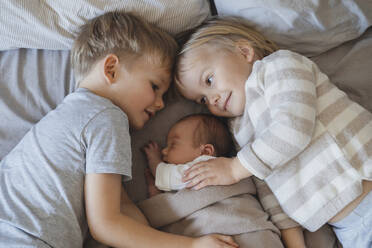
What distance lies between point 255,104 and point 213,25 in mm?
349

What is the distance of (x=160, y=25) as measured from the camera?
1304 mm

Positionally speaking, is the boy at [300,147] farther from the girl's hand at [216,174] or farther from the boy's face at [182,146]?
the boy's face at [182,146]

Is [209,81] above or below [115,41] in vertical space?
below

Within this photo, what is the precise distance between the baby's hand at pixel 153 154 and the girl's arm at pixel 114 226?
0.78 ft

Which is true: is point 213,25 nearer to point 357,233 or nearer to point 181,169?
point 181,169

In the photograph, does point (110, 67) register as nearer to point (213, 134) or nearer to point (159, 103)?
point (159, 103)

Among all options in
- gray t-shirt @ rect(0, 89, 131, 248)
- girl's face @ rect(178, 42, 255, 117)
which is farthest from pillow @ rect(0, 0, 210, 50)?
gray t-shirt @ rect(0, 89, 131, 248)

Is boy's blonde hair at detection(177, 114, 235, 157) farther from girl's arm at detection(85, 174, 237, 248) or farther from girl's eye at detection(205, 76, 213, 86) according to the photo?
girl's arm at detection(85, 174, 237, 248)

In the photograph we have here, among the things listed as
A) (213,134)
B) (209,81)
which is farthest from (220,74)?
(213,134)

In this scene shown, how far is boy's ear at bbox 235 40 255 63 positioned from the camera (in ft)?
4.11

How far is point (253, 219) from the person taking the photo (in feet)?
3.59

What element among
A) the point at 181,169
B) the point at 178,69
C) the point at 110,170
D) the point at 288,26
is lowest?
the point at 181,169

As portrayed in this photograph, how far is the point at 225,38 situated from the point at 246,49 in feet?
0.27

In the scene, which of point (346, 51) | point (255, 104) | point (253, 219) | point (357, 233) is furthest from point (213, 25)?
point (357, 233)
